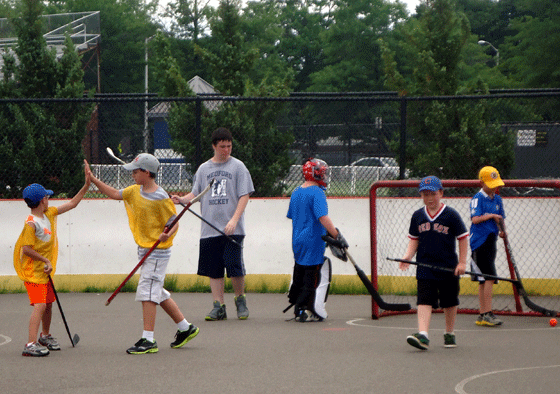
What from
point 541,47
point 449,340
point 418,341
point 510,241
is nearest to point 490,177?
point 449,340

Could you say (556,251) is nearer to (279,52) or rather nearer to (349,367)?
(349,367)

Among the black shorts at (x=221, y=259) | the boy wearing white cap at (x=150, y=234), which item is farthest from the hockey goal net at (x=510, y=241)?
the boy wearing white cap at (x=150, y=234)

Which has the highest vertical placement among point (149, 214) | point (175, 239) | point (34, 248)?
point (149, 214)

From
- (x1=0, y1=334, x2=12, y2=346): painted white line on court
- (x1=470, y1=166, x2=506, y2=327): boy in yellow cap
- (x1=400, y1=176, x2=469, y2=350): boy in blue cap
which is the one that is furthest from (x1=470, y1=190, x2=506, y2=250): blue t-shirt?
(x1=0, y1=334, x2=12, y2=346): painted white line on court

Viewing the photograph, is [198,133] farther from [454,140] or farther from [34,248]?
[34,248]

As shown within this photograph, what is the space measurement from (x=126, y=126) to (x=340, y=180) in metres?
3.07

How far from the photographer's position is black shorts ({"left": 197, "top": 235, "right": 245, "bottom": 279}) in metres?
8.81

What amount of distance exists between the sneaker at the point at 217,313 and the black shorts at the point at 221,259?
1.01 ft

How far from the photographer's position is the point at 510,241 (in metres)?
10.6

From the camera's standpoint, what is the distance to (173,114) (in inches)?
453

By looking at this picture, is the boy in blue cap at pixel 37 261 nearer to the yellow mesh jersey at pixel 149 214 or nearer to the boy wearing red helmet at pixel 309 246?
the yellow mesh jersey at pixel 149 214

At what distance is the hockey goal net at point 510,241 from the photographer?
10.5m

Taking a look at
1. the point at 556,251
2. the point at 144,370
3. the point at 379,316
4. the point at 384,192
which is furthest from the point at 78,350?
the point at 556,251

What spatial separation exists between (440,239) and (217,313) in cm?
281
